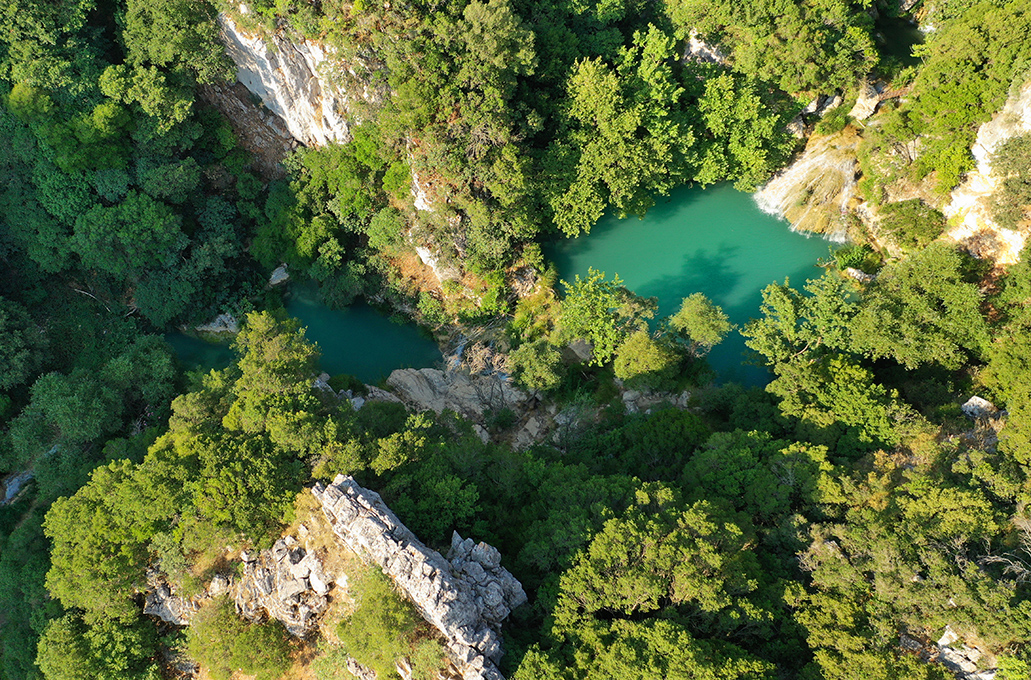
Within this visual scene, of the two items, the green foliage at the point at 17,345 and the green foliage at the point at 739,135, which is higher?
the green foliage at the point at 739,135

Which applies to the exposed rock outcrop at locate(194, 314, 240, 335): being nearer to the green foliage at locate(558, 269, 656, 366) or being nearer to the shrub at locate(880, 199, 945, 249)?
the green foliage at locate(558, 269, 656, 366)

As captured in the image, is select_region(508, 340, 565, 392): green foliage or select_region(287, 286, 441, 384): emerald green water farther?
select_region(287, 286, 441, 384): emerald green water

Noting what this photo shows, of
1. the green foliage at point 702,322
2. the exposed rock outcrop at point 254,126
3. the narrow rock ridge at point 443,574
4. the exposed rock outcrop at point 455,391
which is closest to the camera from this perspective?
the narrow rock ridge at point 443,574

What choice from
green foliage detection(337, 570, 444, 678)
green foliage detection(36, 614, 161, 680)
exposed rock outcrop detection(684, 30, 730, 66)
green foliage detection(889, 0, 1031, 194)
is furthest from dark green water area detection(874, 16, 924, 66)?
green foliage detection(36, 614, 161, 680)

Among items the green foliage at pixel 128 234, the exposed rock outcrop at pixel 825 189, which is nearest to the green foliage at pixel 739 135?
the exposed rock outcrop at pixel 825 189

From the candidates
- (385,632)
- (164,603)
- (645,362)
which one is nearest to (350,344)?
(645,362)

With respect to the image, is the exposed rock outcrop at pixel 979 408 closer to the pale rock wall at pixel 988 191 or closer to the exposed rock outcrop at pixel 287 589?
the pale rock wall at pixel 988 191
